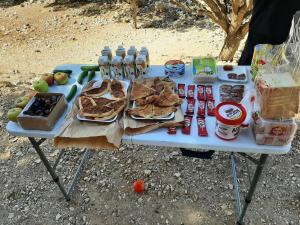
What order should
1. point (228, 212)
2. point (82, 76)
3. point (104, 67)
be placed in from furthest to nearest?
point (228, 212) → point (82, 76) → point (104, 67)

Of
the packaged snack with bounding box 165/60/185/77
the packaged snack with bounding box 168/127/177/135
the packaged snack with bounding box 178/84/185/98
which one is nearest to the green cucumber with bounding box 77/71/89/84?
the packaged snack with bounding box 165/60/185/77

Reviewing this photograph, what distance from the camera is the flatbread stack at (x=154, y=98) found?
189 centimetres

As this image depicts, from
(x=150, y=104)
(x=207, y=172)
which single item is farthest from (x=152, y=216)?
(x=150, y=104)

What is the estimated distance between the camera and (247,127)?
1786 millimetres

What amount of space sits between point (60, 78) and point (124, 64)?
504mm

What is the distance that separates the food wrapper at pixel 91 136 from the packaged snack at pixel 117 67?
0.51 metres

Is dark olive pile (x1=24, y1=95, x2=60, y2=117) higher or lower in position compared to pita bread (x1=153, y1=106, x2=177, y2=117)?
higher

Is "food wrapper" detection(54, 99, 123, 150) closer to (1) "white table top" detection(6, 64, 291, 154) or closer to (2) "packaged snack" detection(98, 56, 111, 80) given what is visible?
(1) "white table top" detection(6, 64, 291, 154)

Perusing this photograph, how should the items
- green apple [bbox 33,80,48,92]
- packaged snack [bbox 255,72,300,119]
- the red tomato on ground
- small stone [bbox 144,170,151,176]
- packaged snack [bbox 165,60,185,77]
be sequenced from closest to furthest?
packaged snack [bbox 255,72,300,119]
green apple [bbox 33,80,48,92]
packaged snack [bbox 165,60,185,77]
the red tomato on ground
small stone [bbox 144,170,151,176]

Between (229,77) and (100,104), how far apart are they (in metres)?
0.96

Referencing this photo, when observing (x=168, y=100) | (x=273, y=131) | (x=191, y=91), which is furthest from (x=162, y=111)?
(x=273, y=131)

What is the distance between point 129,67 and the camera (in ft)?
7.24

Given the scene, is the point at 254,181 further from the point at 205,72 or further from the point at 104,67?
the point at 104,67

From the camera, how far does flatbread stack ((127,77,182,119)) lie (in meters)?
1.89
